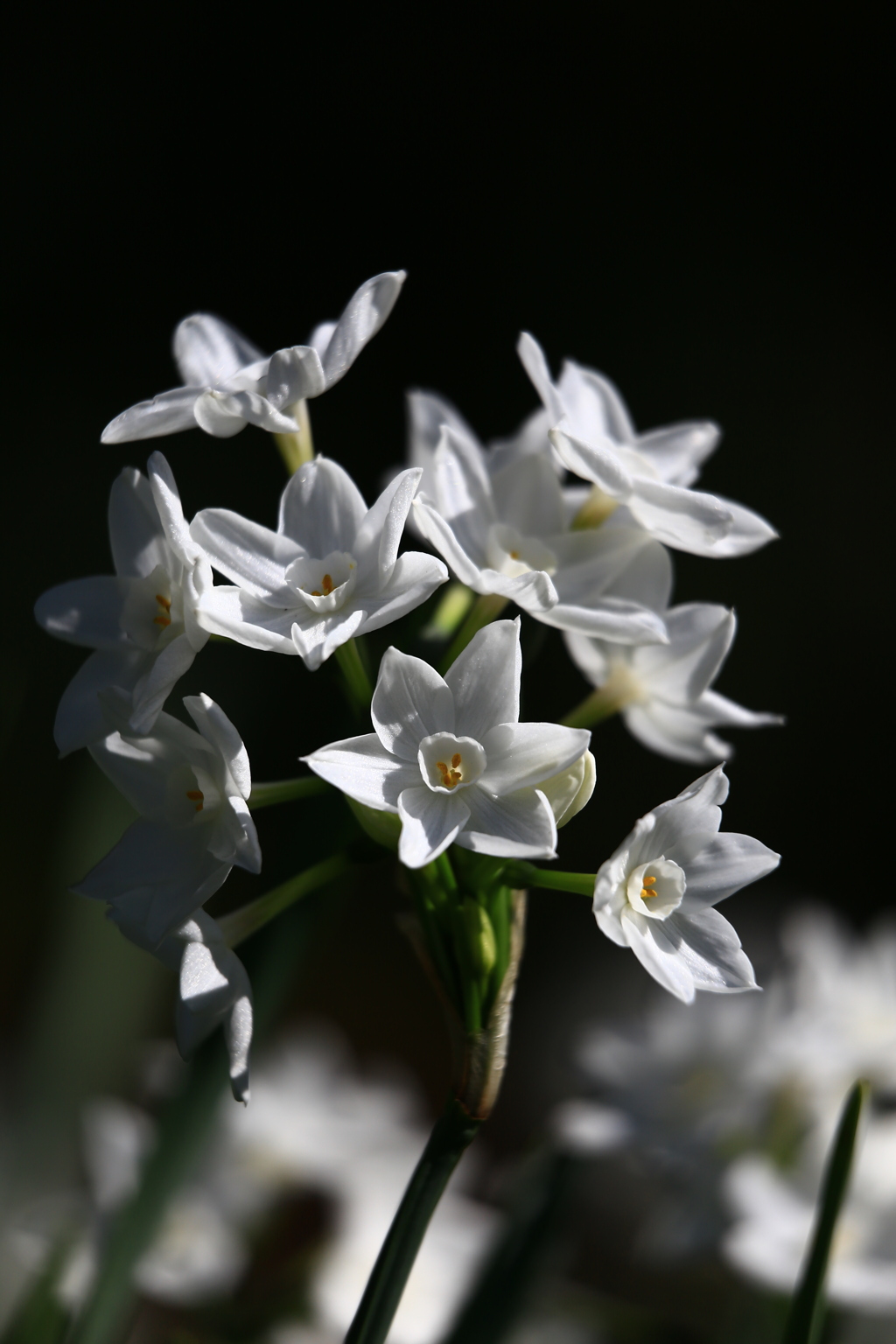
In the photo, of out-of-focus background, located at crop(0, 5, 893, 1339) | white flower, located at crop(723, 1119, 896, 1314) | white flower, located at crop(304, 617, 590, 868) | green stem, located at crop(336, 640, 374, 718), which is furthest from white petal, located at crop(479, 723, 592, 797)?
out-of-focus background, located at crop(0, 5, 893, 1339)

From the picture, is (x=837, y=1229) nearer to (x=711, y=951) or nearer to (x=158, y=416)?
(x=711, y=951)

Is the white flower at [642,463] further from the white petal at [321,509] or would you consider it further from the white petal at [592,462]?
the white petal at [321,509]

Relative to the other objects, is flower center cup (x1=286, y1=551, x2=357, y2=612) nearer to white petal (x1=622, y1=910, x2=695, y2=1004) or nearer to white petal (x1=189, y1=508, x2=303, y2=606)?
white petal (x1=189, y1=508, x2=303, y2=606)

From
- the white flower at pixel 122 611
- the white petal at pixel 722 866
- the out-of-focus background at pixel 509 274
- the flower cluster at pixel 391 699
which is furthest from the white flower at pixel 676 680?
the out-of-focus background at pixel 509 274

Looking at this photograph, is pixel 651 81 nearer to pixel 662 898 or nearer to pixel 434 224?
pixel 434 224

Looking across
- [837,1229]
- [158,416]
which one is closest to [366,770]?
[158,416]

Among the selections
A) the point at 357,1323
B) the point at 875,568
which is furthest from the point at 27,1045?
the point at 875,568

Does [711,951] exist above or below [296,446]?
below
